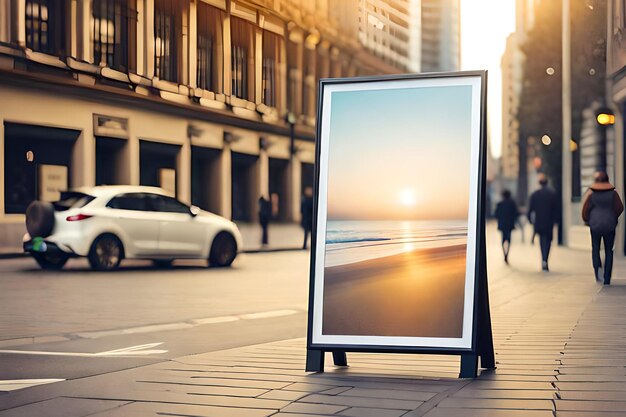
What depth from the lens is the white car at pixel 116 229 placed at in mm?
17250

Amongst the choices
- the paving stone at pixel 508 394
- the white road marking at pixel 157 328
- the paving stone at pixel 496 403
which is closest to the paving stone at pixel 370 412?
the paving stone at pixel 496 403

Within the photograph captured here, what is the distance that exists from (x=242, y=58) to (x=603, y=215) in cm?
625

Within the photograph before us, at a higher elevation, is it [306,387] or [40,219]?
[40,219]

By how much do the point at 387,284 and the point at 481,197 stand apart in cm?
70

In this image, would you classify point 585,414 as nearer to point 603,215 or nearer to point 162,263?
point 603,215

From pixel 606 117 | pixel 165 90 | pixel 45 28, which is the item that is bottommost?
pixel 165 90

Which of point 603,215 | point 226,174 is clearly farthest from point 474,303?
point 603,215

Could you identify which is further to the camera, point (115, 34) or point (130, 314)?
point (130, 314)

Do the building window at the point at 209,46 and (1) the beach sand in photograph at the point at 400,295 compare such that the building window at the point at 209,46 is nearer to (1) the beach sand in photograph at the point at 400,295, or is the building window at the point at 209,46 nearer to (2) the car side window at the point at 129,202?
(1) the beach sand in photograph at the point at 400,295

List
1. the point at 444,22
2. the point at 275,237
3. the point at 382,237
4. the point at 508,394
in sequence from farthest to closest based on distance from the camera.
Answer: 1. the point at 275,237
2. the point at 444,22
3. the point at 382,237
4. the point at 508,394

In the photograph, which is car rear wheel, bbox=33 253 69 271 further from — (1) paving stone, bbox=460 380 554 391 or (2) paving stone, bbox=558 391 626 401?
(2) paving stone, bbox=558 391 626 401

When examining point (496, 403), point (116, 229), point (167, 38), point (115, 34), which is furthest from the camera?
point (116, 229)

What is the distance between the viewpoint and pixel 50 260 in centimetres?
1798

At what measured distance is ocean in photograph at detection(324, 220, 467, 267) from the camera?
6.33 metres
